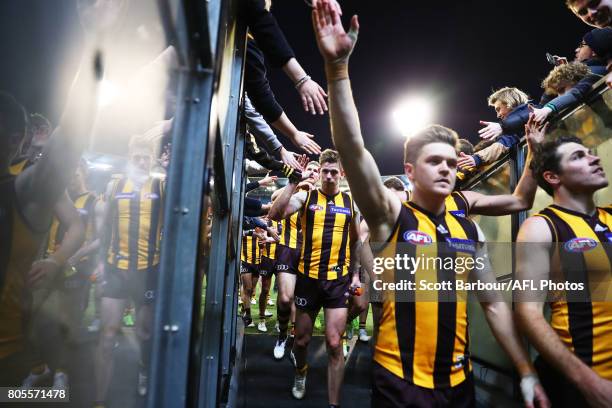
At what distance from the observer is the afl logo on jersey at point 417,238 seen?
2.00 m

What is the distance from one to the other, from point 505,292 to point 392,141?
12.1 meters

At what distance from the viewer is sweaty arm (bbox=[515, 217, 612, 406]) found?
1824 mm

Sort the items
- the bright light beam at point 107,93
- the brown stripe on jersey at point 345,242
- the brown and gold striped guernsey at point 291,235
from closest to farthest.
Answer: the bright light beam at point 107,93 → the brown stripe on jersey at point 345,242 → the brown and gold striped guernsey at point 291,235

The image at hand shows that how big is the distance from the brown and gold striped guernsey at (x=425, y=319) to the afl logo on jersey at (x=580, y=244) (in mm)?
510

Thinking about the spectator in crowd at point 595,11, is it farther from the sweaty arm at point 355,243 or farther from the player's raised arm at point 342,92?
the sweaty arm at point 355,243

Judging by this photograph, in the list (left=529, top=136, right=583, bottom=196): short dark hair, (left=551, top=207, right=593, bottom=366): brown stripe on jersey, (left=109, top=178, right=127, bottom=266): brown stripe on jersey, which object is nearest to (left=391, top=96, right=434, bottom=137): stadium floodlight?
(left=529, top=136, right=583, bottom=196): short dark hair

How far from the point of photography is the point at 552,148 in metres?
2.41

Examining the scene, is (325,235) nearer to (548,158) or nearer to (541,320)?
(548,158)

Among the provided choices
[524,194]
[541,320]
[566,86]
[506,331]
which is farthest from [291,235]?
[541,320]

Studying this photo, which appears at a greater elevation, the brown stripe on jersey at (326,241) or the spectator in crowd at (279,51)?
the spectator in crowd at (279,51)

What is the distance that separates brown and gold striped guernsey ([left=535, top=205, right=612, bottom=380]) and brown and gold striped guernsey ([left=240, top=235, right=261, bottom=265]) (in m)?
7.82

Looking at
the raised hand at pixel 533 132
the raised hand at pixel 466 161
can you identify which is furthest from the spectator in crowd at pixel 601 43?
the raised hand at pixel 466 161

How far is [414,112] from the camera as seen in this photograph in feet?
35.8

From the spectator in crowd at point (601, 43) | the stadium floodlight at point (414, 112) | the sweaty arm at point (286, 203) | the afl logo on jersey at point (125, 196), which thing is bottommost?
the afl logo on jersey at point (125, 196)
